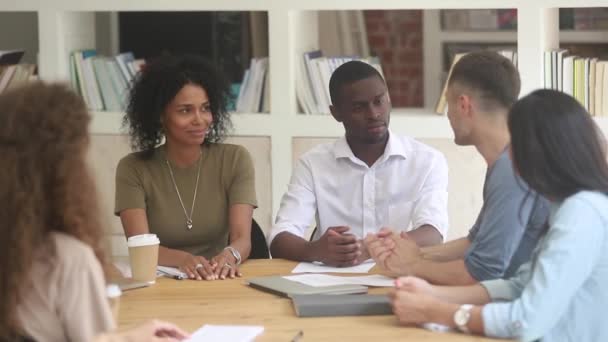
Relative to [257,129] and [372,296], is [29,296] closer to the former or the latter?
[372,296]

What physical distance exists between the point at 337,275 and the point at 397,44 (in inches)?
150

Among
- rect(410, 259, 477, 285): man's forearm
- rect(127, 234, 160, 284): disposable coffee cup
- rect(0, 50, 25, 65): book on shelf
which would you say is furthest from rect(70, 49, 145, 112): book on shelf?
rect(410, 259, 477, 285): man's forearm

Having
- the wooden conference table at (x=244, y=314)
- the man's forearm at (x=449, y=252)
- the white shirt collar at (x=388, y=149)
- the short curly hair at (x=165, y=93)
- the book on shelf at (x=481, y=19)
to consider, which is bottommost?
the wooden conference table at (x=244, y=314)

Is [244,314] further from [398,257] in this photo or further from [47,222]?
[47,222]

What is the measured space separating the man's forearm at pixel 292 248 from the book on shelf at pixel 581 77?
61.7 inches

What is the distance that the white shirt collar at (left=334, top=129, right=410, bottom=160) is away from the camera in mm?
3422

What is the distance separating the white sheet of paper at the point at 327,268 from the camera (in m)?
2.93

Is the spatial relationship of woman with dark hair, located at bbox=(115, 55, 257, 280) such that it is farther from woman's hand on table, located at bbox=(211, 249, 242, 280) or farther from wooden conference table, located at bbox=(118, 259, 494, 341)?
wooden conference table, located at bbox=(118, 259, 494, 341)

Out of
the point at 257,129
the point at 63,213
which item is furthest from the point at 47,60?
the point at 63,213

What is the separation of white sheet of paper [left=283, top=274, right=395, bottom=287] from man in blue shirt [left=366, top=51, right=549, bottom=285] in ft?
0.17

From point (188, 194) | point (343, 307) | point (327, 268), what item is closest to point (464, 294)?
point (343, 307)

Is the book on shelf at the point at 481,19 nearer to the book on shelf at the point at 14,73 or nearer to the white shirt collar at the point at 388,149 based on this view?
the book on shelf at the point at 14,73

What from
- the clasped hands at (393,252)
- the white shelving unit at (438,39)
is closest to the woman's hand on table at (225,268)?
the clasped hands at (393,252)

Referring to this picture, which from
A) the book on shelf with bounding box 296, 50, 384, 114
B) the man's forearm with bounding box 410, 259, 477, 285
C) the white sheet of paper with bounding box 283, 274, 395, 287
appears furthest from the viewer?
the book on shelf with bounding box 296, 50, 384, 114
